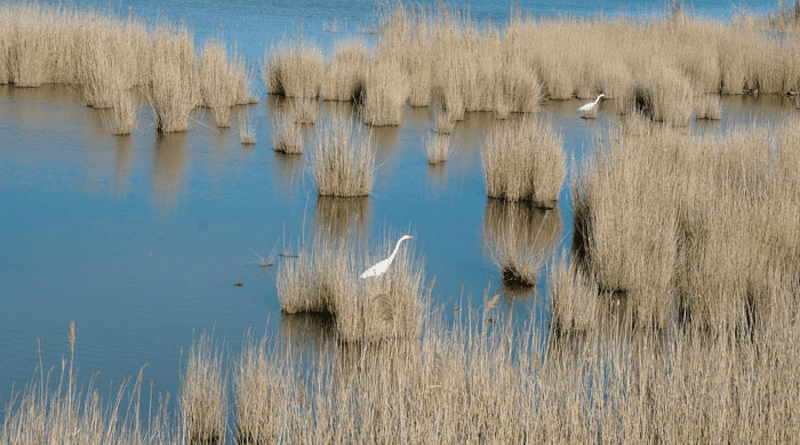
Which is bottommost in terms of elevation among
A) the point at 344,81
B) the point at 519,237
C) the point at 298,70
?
the point at 519,237

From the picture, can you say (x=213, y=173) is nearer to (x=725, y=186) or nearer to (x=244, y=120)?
(x=244, y=120)

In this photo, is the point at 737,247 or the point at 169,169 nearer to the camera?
the point at 737,247

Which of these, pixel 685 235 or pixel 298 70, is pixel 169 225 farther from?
pixel 298 70

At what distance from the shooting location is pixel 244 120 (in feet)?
41.8

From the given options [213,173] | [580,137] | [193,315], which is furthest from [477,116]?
[193,315]

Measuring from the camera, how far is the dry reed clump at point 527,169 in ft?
31.7

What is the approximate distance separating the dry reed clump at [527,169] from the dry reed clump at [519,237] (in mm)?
113

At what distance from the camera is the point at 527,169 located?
32.2 ft

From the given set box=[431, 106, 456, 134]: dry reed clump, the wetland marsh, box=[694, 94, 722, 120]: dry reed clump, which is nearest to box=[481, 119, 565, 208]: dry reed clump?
the wetland marsh

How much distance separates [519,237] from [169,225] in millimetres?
2912

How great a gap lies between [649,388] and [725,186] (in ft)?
14.8

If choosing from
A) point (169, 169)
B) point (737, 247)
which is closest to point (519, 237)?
point (737, 247)

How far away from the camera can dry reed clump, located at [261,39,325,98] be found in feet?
50.1

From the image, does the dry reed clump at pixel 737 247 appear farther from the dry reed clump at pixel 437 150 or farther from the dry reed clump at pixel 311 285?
the dry reed clump at pixel 437 150
